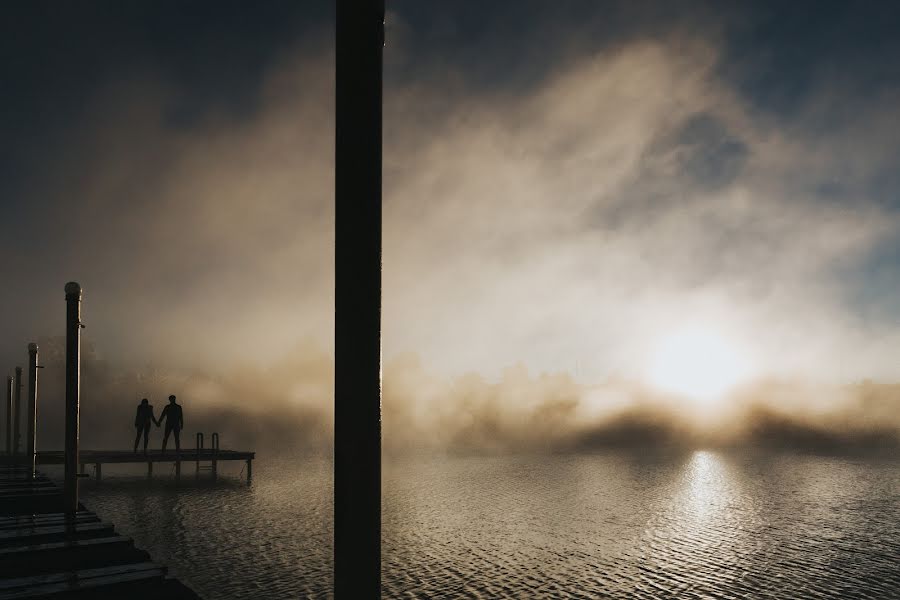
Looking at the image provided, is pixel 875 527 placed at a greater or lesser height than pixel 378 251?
lesser

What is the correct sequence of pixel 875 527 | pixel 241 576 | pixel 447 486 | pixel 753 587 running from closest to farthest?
pixel 241 576, pixel 753 587, pixel 875 527, pixel 447 486

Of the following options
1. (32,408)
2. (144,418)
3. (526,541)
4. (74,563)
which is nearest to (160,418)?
(144,418)

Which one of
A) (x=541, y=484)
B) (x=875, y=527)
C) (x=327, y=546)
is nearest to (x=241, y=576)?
(x=327, y=546)

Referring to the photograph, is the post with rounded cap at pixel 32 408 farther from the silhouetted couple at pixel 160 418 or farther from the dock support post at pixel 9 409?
the dock support post at pixel 9 409

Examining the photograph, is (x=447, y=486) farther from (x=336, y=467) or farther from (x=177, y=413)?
(x=336, y=467)

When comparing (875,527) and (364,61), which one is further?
(875,527)

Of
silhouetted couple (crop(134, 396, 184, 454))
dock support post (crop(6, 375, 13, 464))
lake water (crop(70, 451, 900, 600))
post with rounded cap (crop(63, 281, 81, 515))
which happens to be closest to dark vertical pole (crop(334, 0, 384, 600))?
post with rounded cap (crop(63, 281, 81, 515))

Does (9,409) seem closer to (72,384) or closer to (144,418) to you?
(144,418)

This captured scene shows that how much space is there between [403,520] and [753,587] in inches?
797

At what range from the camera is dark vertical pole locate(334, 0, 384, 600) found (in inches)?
126

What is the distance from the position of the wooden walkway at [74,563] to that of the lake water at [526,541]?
672 cm

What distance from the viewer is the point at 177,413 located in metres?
43.3

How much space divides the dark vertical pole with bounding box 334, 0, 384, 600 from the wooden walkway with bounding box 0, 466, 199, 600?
789cm

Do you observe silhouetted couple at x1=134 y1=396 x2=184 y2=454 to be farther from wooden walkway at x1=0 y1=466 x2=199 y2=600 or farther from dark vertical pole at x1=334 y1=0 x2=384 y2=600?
dark vertical pole at x1=334 y1=0 x2=384 y2=600
